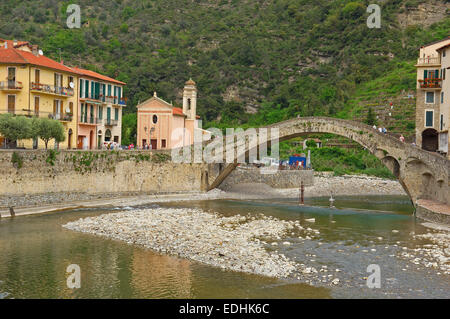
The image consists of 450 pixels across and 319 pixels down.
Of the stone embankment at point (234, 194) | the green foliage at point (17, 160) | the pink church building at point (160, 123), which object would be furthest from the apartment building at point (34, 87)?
the pink church building at point (160, 123)

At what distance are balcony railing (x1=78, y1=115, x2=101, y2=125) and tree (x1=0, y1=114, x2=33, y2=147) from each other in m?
9.64

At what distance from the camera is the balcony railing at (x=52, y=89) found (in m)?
36.3

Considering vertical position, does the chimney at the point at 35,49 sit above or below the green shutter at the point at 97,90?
above

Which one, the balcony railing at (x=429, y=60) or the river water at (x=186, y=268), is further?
the balcony railing at (x=429, y=60)

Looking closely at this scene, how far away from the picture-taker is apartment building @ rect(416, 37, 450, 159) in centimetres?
3334

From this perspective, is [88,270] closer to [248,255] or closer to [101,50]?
[248,255]

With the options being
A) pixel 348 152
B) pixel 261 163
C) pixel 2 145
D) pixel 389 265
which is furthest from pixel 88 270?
pixel 348 152

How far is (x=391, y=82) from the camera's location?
231 ft

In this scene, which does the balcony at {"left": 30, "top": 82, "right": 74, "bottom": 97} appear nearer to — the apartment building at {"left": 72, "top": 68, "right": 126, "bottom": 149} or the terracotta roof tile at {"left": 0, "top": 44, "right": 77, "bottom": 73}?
the terracotta roof tile at {"left": 0, "top": 44, "right": 77, "bottom": 73}

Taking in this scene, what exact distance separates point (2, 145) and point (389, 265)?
2607cm

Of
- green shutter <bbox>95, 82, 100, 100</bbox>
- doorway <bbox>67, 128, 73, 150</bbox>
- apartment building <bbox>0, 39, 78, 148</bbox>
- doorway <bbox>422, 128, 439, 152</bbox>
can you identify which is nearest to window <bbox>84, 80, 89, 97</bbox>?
green shutter <bbox>95, 82, 100, 100</bbox>

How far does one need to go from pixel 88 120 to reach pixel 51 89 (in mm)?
5665

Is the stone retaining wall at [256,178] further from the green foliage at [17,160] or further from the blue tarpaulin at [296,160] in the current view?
the green foliage at [17,160]

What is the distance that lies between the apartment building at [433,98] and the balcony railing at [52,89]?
25361 mm
